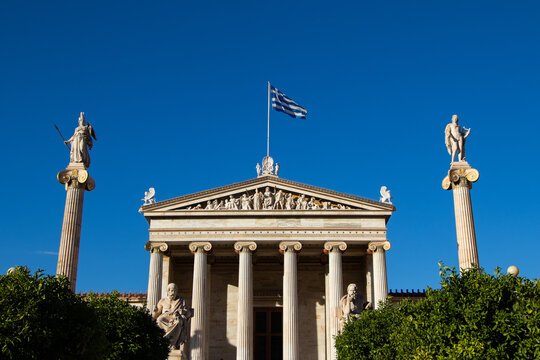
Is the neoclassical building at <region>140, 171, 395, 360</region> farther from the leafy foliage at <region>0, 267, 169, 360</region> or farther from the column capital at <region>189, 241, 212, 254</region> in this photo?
the leafy foliage at <region>0, 267, 169, 360</region>

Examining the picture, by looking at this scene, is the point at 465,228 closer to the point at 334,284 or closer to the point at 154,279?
the point at 334,284

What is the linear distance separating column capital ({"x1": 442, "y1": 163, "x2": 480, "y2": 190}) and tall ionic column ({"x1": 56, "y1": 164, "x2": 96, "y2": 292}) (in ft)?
52.7

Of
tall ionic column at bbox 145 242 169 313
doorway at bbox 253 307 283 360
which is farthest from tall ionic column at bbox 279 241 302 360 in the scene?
tall ionic column at bbox 145 242 169 313

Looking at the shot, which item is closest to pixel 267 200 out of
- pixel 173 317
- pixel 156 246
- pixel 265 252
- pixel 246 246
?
pixel 246 246

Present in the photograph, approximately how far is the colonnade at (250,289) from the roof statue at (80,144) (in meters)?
9.70

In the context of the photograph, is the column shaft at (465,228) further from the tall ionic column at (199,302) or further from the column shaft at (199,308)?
the column shaft at (199,308)

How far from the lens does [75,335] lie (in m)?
15.8

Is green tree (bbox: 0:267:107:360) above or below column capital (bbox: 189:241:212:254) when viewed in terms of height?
below

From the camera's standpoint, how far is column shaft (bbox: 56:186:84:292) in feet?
82.8

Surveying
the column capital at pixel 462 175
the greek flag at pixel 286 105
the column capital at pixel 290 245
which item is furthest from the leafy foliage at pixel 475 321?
the greek flag at pixel 286 105

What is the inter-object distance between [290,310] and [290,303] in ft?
1.26

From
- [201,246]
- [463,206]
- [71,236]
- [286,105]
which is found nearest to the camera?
[71,236]

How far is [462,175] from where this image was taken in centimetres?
2856

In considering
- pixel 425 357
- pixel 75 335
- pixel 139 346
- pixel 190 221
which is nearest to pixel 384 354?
pixel 425 357
